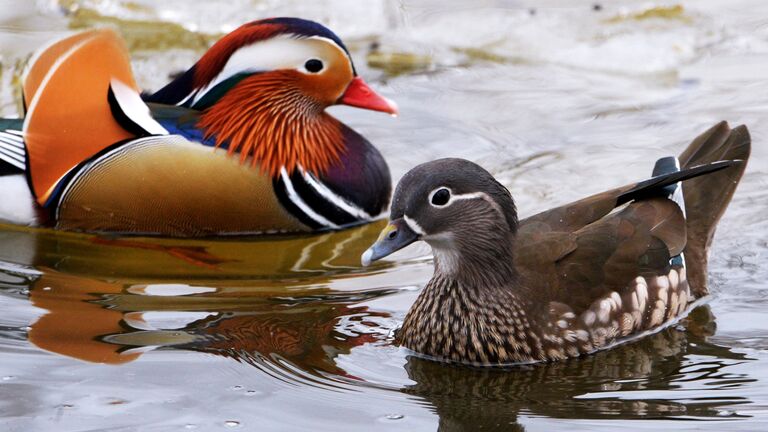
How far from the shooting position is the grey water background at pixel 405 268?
4.45 meters

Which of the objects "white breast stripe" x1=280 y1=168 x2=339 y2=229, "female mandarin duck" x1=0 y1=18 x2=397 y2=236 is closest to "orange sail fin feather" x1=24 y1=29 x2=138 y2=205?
"female mandarin duck" x1=0 y1=18 x2=397 y2=236

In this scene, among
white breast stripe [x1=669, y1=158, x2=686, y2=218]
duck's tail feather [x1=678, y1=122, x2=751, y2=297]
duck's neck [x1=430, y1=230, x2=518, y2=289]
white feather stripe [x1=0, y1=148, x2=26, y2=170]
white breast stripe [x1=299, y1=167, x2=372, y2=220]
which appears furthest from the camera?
white breast stripe [x1=299, y1=167, x2=372, y2=220]

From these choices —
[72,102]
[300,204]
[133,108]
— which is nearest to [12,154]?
A: [72,102]

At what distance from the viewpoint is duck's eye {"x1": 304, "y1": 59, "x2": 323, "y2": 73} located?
22.0 ft

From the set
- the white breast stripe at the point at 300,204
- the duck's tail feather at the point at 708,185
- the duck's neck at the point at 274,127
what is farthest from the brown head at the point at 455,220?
the duck's neck at the point at 274,127

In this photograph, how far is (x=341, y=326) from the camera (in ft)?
17.1

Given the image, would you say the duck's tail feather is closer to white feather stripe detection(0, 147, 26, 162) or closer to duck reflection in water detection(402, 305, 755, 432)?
duck reflection in water detection(402, 305, 755, 432)

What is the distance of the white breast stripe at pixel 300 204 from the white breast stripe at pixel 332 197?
0.10m

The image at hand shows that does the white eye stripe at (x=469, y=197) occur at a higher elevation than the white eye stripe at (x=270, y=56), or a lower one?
lower

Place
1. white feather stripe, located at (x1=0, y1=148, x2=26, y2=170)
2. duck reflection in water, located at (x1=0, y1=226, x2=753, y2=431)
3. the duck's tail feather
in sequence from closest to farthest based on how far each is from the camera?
duck reflection in water, located at (x1=0, y1=226, x2=753, y2=431) → the duck's tail feather → white feather stripe, located at (x1=0, y1=148, x2=26, y2=170)

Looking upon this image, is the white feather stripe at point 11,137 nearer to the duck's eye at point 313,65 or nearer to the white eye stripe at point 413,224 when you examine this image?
the duck's eye at point 313,65

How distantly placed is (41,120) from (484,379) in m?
2.72

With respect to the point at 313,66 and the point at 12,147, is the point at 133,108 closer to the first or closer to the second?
the point at 12,147

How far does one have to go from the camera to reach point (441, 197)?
4828mm
